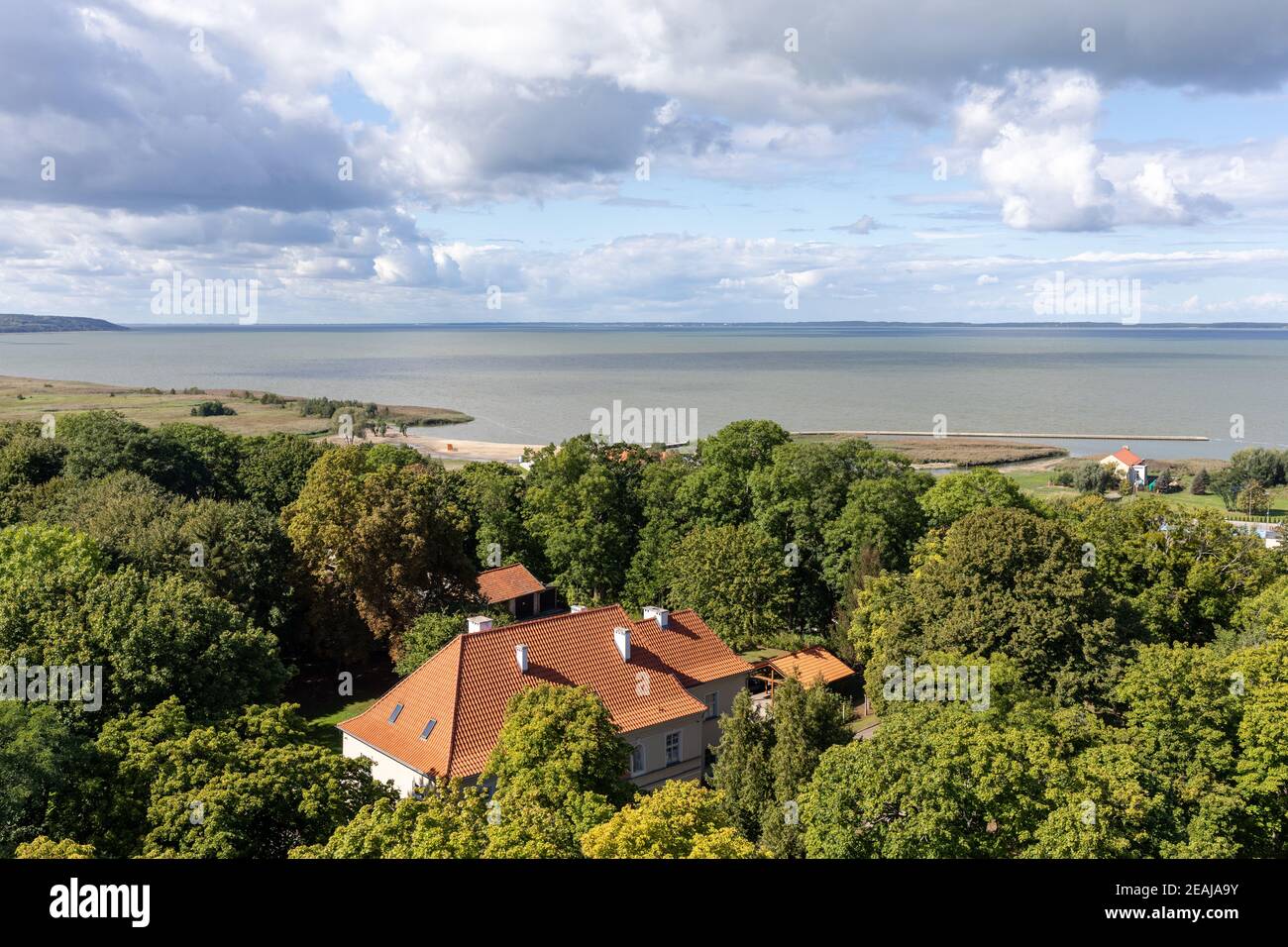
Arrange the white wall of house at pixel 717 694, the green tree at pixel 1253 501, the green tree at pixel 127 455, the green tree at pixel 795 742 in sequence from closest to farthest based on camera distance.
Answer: the green tree at pixel 795 742, the white wall of house at pixel 717 694, the green tree at pixel 127 455, the green tree at pixel 1253 501

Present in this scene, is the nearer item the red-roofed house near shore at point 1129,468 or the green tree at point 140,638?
the green tree at point 140,638

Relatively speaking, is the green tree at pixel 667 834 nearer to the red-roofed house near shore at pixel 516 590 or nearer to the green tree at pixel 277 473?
the red-roofed house near shore at pixel 516 590

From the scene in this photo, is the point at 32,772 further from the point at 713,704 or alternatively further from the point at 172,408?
the point at 172,408

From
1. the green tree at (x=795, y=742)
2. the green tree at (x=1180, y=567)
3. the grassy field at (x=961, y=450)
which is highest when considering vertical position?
the grassy field at (x=961, y=450)

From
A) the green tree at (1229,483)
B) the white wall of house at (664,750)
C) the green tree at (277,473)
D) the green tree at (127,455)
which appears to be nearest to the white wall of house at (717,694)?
the white wall of house at (664,750)

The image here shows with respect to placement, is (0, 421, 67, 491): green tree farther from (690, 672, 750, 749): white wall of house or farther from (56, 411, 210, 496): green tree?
(690, 672, 750, 749): white wall of house

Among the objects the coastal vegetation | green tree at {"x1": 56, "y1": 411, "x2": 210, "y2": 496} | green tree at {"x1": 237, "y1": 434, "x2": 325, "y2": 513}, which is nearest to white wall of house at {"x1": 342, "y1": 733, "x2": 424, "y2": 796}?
the coastal vegetation

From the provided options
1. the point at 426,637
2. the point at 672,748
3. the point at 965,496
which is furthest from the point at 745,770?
the point at 965,496

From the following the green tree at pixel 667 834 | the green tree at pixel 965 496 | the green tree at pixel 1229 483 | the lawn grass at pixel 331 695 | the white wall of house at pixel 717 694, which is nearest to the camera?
the green tree at pixel 667 834
